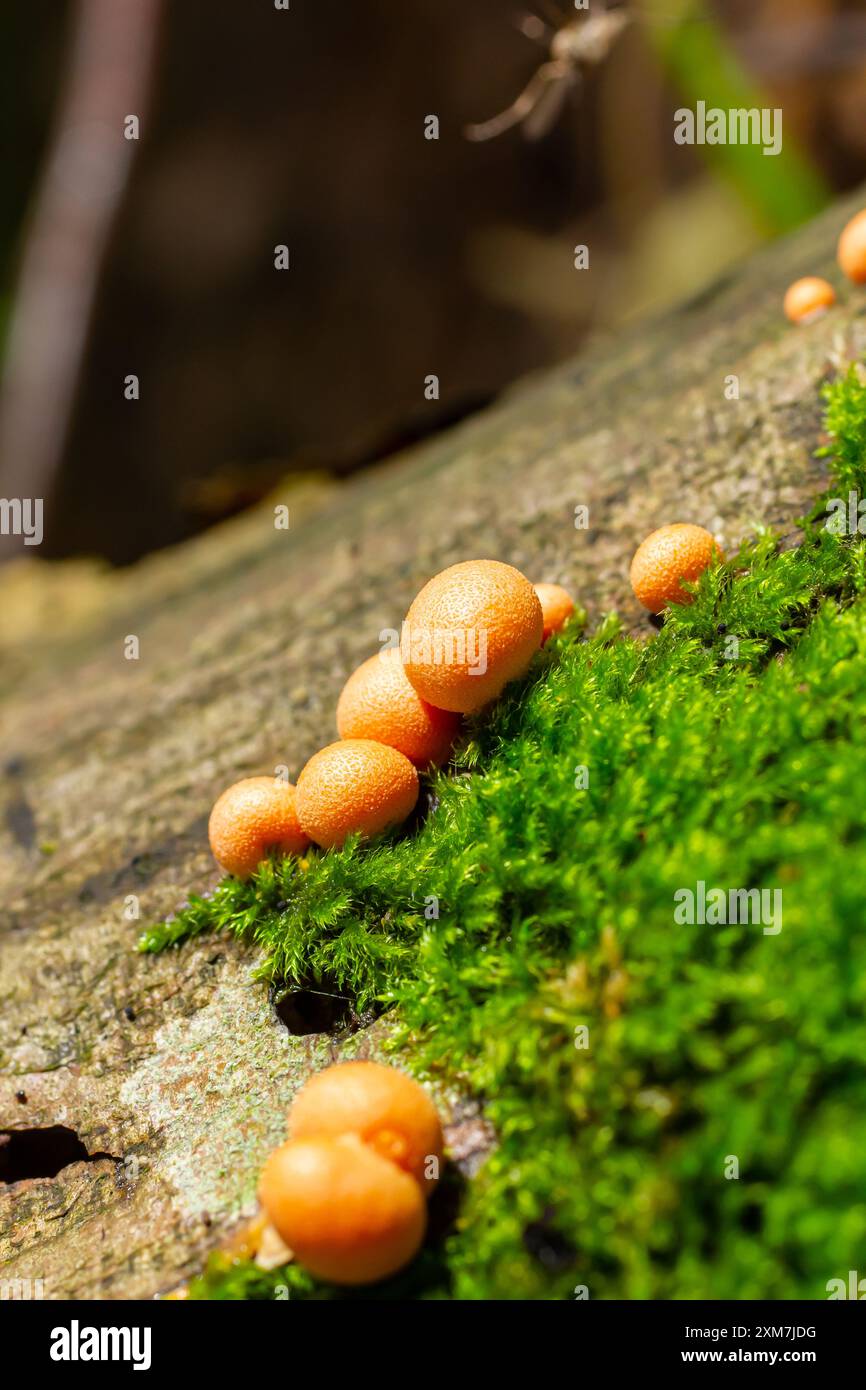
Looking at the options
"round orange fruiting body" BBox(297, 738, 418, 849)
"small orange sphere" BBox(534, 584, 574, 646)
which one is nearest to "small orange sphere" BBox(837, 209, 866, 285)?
"small orange sphere" BBox(534, 584, 574, 646)

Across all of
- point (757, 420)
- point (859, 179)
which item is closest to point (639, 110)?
point (859, 179)

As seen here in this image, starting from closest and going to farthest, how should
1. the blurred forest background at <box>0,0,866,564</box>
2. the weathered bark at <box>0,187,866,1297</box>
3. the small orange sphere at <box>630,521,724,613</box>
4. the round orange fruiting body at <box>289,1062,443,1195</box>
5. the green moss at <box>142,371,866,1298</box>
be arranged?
1. the green moss at <box>142,371,866,1298</box>
2. the round orange fruiting body at <box>289,1062,443,1195</box>
3. the weathered bark at <box>0,187,866,1297</box>
4. the small orange sphere at <box>630,521,724,613</box>
5. the blurred forest background at <box>0,0,866,564</box>

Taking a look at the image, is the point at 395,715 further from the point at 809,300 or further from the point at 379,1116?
the point at 809,300

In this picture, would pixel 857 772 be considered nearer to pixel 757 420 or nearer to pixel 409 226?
pixel 757 420

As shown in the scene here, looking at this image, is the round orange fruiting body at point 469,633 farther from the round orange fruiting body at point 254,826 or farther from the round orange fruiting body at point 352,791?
the round orange fruiting body at point 254,826

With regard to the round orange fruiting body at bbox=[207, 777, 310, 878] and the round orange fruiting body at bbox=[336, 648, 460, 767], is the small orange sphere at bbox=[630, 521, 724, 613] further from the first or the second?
the round orange fruiting body at bbox=[207, 777, 310, 878]
